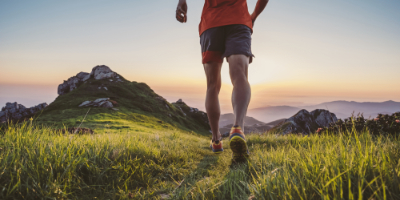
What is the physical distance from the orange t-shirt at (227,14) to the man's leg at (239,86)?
1.91ft

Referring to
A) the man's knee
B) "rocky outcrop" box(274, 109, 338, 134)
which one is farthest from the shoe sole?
"rocky outcrop" box(274, 109, 338, 134)

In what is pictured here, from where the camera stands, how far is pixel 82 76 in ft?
153

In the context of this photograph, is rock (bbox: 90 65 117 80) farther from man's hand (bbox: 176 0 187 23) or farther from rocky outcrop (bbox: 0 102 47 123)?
man's hand (bbox: 176 0 187 23)

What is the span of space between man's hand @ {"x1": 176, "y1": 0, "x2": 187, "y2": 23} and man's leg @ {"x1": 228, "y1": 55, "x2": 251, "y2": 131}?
1.24 meters

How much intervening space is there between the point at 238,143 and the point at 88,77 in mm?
49812

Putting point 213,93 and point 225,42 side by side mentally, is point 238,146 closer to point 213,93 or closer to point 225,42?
point 213,93

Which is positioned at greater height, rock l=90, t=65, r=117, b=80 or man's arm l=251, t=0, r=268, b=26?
rock l=90, t=65, r=117, b=80

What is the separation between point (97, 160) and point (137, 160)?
465mm

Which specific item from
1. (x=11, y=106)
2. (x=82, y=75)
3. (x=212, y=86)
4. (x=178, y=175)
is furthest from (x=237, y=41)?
(x=11, y=106)

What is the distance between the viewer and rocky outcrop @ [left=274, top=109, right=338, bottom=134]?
12.5 meters

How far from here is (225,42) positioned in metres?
3.10

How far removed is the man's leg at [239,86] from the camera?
274 cm

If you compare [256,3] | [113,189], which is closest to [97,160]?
[113,189]

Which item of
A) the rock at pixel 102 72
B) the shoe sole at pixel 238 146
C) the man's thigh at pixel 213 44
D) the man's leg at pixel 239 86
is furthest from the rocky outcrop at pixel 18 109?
the shoe sole at pixel 238 146
